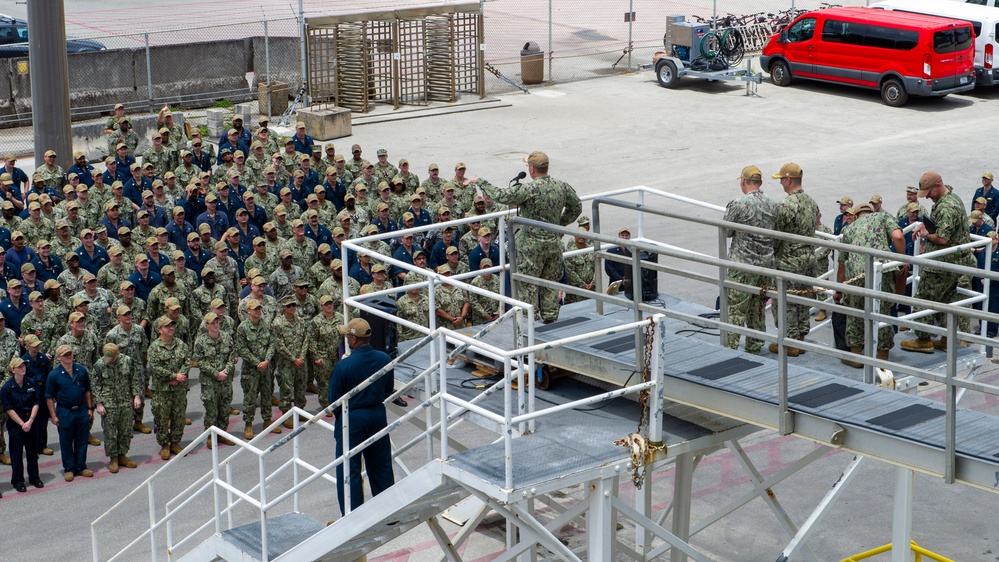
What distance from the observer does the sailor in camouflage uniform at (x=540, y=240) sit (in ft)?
34.2

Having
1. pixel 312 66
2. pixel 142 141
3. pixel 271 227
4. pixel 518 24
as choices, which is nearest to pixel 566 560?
pixel 271 227

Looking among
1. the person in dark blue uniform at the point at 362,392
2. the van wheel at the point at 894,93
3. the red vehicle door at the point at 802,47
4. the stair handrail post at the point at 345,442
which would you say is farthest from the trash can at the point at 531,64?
the stair handrail post at the point at 345,442

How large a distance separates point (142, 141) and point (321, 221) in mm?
9586

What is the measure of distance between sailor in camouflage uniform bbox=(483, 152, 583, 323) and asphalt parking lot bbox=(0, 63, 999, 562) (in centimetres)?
323

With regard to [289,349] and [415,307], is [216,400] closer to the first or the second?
[289,349]

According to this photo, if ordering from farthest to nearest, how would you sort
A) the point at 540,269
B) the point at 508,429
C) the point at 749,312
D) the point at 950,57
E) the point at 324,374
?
the point at 950,57
the point at 324,374
the point at 540,269
the point at 749,312
the point at 508,429

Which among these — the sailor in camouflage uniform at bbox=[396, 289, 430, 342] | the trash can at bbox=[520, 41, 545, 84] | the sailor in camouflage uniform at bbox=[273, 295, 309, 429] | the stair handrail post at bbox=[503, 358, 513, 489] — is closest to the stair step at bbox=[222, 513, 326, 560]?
the stair handrail post at bbox=[503, 358, 513, 489]

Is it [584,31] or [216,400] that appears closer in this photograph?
[216,400]

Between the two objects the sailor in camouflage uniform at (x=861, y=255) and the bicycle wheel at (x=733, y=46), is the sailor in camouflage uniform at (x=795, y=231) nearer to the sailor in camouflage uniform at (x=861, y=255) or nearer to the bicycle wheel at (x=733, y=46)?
the sailor in camouflage uniform at (x=861, y=255)

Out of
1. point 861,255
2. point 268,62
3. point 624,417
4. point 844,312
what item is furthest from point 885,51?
point 844,312

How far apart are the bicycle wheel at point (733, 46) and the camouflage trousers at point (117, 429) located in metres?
20.6

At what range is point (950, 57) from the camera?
29.2 meters

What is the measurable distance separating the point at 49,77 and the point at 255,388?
7022 millimetres

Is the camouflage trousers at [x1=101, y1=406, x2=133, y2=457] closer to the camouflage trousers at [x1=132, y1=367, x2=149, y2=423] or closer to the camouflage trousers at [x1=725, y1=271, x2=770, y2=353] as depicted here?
the camouflage trousers at [x1=132, y1=367, x2=149, y2=423]
